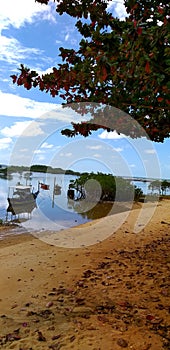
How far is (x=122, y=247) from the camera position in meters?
7.00

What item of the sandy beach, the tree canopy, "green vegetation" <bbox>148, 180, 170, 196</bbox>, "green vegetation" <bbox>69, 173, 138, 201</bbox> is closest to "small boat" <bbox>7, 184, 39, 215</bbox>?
"green vegetation" <bbox>69, 173, 138, 201</bbox>

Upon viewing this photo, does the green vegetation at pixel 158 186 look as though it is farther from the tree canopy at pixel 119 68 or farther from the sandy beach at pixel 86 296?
the tree canopy at pixel 119 68

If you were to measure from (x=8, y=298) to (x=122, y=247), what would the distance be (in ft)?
11.3

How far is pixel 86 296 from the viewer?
402 cm

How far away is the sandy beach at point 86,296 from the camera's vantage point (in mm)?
2971

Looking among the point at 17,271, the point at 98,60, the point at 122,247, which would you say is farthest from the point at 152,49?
the point at 122,247

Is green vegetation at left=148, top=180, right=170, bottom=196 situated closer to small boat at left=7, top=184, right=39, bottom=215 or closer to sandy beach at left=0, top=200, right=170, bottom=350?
small boat at left=7, top=184, right=39, bottom=215

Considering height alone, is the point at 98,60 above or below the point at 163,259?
above

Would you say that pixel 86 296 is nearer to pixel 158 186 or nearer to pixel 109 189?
pixel 109 189

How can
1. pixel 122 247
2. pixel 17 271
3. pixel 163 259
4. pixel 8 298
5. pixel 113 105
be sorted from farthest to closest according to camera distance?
pixel 122 247, pixel 163 259, pixel 17 271, pixel 8 298, pixel 113 105

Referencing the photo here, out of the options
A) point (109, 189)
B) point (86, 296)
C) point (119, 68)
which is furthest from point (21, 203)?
point (119, 68)

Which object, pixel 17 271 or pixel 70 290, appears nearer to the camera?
pixel 70 290

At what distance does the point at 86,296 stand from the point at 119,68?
296 cm

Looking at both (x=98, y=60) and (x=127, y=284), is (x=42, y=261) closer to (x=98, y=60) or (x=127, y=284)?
(x=127, y=284)
